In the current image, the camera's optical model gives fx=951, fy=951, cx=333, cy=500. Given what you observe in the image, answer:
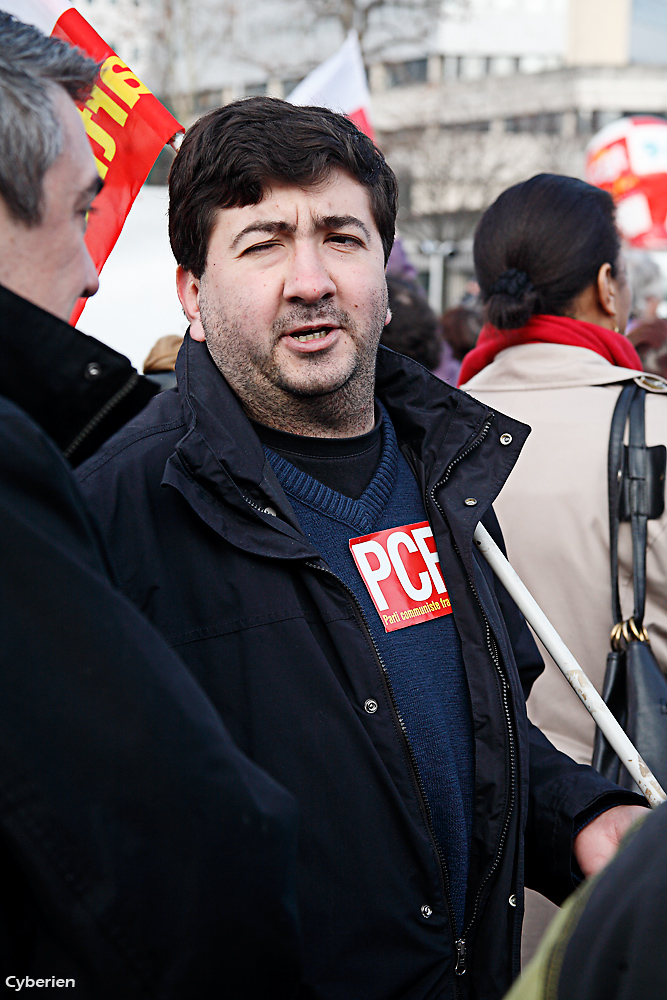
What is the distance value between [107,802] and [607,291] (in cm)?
235

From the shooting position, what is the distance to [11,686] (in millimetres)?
873

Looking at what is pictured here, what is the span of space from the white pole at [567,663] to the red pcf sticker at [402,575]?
0.58 feet

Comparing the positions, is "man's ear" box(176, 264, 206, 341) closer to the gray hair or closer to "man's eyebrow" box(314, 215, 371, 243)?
"man's eyebrow" box(314, 215, 371, 243)

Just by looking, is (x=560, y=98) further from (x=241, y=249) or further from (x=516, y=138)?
(x=241, y=249)

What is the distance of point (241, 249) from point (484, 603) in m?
0.85

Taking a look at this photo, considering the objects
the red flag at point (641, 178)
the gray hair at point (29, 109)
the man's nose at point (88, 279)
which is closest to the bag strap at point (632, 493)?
the man's nose at point (88, 279)

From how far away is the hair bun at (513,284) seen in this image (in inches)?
108

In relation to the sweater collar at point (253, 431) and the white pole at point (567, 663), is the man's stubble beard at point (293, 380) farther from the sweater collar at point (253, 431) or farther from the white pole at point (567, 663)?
the white pole at point (567, 663)

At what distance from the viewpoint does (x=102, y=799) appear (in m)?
0.88

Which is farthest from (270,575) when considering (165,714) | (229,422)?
(165,714)

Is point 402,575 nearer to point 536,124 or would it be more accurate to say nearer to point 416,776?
point 416,776

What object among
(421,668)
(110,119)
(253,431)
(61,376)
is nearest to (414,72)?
(110,119)

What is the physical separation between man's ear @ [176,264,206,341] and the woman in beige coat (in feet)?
3.23

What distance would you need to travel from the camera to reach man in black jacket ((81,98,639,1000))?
154cm
